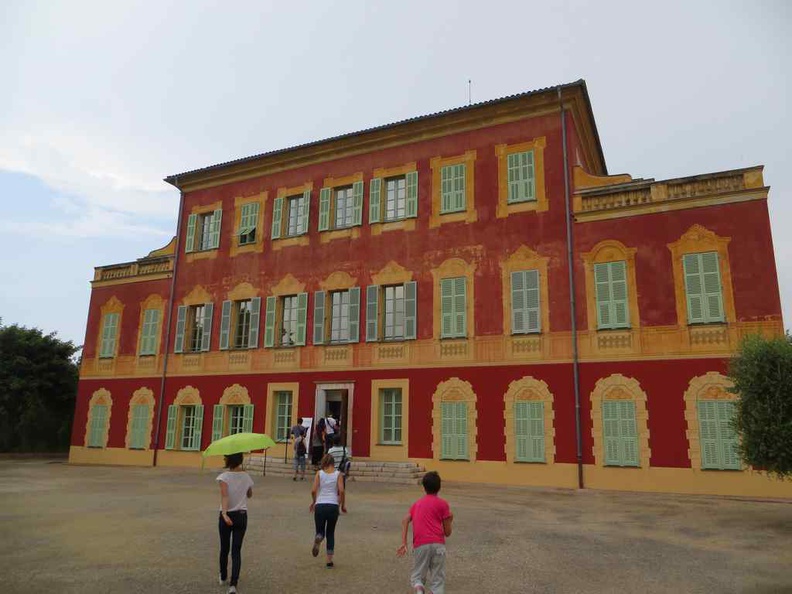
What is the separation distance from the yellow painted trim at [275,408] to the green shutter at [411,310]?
4.62 m

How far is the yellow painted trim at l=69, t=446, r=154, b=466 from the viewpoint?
23266 millimetres

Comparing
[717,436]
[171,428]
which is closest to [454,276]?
[717,436]

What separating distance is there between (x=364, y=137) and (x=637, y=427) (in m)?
13.4

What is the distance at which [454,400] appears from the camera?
59.6 ft

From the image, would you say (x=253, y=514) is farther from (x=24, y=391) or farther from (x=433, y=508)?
(x=24, y=391)

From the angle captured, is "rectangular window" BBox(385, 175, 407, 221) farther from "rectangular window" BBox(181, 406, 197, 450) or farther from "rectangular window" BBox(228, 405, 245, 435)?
"rectangular window" BBox(181, 406, 197, 450)

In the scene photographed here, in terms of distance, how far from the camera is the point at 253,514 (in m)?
11.3

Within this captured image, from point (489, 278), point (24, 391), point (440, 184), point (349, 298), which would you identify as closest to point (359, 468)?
point (349, 298)

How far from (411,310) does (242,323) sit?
7454 millimetres

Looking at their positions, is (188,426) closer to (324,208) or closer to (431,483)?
(324,208)

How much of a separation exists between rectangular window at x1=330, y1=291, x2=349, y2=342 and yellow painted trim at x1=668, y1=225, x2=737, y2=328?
10.6 meters

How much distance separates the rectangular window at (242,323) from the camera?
2261 cm

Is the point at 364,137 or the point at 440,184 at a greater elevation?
the point at 364,137

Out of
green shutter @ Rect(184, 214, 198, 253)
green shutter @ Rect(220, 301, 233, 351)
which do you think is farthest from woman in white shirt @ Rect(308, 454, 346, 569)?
green shutter @ Rect(184, 214, 198, 253)
